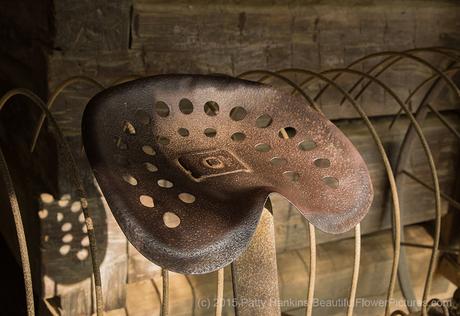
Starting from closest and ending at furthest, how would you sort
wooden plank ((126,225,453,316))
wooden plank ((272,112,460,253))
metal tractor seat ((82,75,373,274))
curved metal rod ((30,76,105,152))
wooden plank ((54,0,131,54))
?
metal tractor seat ((82,75,373,274)) < curved metal rod ((30,76,105,152)) < wooden plank ((54,0,131,54)) < wooden plank ((126,225,453,316)) < wooden plank ((272,112,460,253))

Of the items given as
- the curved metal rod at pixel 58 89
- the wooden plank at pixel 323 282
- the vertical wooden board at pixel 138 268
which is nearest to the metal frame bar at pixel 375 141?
the curved metal rod at pixel 58 89

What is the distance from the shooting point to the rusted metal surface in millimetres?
903

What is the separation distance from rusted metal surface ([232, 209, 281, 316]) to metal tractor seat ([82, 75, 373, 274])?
10cm

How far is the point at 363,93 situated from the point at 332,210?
86 cm

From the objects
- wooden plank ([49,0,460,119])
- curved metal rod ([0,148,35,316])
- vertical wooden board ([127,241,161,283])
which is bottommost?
vertical wooden board ([127,241,161,283])

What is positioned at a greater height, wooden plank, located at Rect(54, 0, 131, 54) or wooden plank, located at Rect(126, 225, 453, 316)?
wooden plank, located at Rect(54, 0, 131, 54)

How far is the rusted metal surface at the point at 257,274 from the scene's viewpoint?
2.96ft

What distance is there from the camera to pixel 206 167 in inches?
33.8

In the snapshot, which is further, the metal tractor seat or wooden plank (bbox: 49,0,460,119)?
wooden plank (bbox: 49,0,460,119)

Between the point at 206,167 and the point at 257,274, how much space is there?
0.19 m

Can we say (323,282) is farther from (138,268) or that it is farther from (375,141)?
(375,141)

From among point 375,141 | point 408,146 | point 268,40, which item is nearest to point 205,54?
point 268,40

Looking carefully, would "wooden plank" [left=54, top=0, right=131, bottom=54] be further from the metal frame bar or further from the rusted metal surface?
the rusted metal surface

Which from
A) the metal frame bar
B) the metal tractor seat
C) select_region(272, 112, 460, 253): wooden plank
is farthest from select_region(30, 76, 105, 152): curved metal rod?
select_region(272, 112, 460, 253): wooden plank
